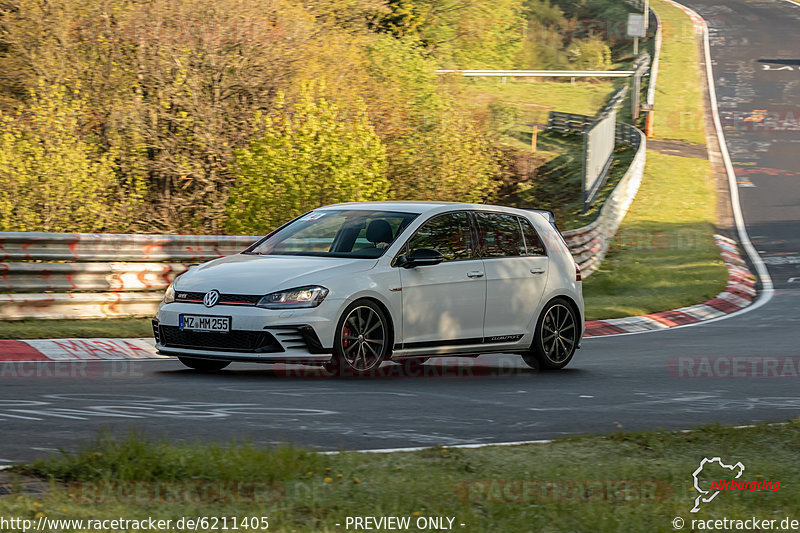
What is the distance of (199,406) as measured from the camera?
8.20 meters

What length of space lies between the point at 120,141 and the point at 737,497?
1028 inches

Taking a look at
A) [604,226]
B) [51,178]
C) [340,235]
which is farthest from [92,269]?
[604,226]

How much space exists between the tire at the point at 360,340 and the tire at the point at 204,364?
1.13m

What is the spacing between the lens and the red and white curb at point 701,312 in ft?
57.1

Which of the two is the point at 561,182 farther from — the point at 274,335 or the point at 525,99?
the point at 274,335

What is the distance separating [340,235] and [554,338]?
106 inches

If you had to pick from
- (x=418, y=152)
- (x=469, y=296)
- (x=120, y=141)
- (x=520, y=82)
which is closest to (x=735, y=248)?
(x=418, y=152)

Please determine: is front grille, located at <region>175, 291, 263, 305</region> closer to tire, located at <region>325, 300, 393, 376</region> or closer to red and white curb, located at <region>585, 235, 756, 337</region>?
tire, located at <region>325, 300, 393, 376</region>

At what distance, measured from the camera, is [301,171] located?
2744 centimetres

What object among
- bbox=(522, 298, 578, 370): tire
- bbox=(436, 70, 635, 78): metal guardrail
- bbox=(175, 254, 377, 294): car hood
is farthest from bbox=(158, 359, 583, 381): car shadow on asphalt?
bbox=(436, 70, 635, 78): metal guardrail

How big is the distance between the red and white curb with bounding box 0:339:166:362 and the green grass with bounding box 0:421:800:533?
532 cm

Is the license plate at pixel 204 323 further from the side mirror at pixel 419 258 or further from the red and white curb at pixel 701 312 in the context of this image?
the red and white curb at pixel 701 312

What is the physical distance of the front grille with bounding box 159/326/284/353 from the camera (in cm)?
968

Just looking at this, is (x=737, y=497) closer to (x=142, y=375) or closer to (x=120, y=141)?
(x=142, y=375)
